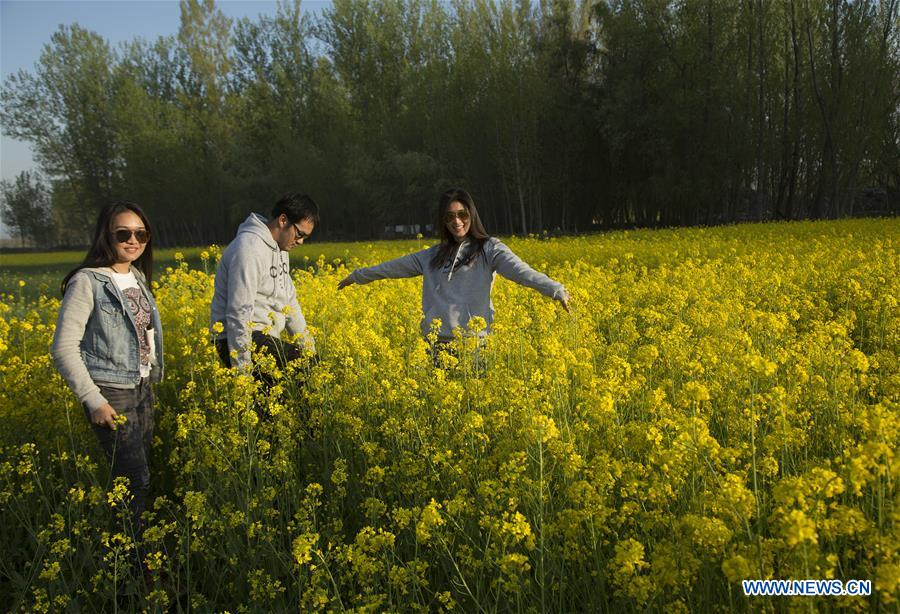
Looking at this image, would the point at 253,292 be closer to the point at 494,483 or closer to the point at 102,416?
the point at 102,416

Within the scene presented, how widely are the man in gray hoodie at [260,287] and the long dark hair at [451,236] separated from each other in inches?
36.8

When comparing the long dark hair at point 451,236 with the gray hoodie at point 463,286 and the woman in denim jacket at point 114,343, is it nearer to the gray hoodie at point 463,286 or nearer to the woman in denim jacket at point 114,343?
the gray hoodie at point 463,286

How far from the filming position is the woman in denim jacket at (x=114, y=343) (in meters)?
2.93

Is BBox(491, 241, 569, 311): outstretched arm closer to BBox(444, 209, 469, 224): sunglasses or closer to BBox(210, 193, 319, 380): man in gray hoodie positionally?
BBox(444, 209, 469, 224): sunglasses

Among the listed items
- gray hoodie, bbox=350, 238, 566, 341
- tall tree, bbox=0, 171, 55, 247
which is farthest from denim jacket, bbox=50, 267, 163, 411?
tall tree, bbox=0, 171, 55, 247

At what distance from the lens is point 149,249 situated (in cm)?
353

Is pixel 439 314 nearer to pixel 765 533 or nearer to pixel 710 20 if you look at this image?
pixel 765 533

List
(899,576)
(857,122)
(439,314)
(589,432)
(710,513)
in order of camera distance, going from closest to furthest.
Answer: (899,576), (710,513), (589,432), (439,314), (857,122)

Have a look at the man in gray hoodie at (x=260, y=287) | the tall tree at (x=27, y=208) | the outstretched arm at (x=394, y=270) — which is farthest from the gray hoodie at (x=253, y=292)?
the tall tree at (x=27, y=208)

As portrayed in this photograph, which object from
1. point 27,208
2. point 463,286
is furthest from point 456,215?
point 27,208

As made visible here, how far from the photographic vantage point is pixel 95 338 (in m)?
3.11

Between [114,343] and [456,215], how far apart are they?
7.60ft

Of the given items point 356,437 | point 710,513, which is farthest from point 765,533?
point 356,437

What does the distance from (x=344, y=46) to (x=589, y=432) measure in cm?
4273
